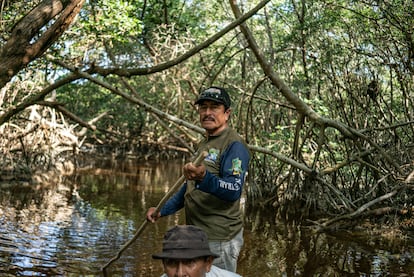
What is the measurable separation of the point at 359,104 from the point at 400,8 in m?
1.66

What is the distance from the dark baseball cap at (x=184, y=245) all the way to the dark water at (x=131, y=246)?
3.26 meters

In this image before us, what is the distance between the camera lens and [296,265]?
218 inches

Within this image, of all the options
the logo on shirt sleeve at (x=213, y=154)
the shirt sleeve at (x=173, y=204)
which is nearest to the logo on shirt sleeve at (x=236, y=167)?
the logo on shirt sleeve at (x=213, y=154)

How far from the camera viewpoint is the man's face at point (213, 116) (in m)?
2.54

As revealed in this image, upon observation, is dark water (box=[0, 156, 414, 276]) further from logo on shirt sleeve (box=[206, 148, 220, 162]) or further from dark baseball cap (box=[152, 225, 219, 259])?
dark baseball cap (box=[152, 225, 219, 259])

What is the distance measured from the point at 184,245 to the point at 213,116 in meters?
0.99

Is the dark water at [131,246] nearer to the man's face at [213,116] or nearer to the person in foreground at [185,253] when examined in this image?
the man's face at [213,116]

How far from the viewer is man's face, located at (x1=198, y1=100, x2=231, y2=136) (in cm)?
254

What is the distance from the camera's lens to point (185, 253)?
65.1 inches

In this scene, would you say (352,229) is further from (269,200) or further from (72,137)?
(72,137)

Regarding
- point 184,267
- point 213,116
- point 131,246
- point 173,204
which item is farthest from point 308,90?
point 184,267

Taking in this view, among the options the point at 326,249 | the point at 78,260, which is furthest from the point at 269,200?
the point at 78,260

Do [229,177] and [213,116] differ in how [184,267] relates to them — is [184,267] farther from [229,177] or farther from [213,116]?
[213,116]

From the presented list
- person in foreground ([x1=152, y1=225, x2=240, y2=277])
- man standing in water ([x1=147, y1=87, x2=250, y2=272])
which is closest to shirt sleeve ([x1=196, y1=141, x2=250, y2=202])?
man standing in water ([x1=147, y1=87, x2=250, y2=272])
